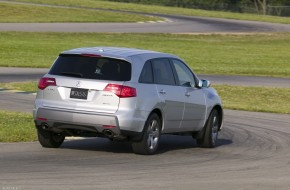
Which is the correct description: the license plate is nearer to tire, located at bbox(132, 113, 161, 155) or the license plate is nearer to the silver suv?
the silver suv

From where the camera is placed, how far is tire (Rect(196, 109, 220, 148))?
52.0 ft

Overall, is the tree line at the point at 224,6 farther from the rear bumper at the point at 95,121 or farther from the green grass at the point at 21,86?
the rear bumper at the point at 95,121

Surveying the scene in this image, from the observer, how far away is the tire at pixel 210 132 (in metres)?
15.8

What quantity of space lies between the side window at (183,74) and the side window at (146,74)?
990 mm

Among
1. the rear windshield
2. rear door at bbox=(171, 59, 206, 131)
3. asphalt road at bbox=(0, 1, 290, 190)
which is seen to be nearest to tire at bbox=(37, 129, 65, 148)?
asphalt road at bbox=(0, 1, 290, 190)

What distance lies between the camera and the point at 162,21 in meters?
70.5

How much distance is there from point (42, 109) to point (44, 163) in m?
1.60

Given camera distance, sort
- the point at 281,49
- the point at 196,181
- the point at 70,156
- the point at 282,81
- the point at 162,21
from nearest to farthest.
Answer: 1. the point at 196,181
2. the point at 70,156
3. the point at 282,81
4. the point at 281,49
5. the point at 162,21

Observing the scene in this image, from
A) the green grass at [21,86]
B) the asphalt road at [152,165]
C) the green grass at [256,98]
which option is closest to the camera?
the asphalt road at [152,165]

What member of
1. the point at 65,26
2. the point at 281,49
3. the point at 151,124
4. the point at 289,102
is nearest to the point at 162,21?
the point at 65,26

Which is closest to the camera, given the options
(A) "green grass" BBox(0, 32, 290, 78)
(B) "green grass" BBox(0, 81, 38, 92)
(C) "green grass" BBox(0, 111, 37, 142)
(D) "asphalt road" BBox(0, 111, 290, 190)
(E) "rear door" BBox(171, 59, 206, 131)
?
(D) "asphalt road" BBox(0, 111, 290, 190)

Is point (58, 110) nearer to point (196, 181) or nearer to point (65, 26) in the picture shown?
point (196, 181)

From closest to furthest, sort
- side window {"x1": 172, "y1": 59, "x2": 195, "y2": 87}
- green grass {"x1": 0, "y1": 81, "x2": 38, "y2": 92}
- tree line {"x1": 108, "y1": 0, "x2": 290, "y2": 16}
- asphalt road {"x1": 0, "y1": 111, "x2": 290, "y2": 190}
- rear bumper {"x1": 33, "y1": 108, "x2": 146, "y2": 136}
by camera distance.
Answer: asphalt road {"x1": 0, "y1": 111, "x2": 290, "y2": 190} < rear bumper {"x1": 33, "y1": 108, "x2": 146, "y2": 136} < side window {"x1": 172, "y1": 59, "x2": 195, "y2": 87} < green grass {"x1": 0, "y1": 81, "x2": 38, "y2": 92} < tree line {"x1": 108, "y1": 0, "x2": 290, "y2": 16}

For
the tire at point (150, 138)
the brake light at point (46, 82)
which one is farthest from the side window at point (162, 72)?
the brake light at point (46, 82)
